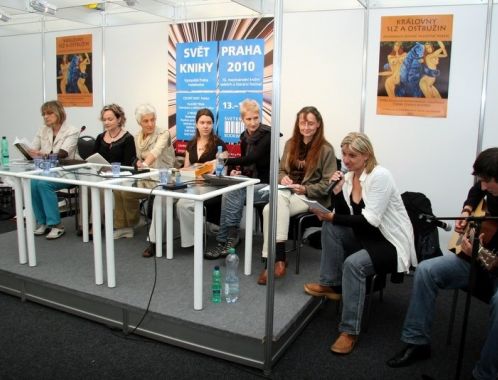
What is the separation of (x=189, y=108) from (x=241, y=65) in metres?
0.68

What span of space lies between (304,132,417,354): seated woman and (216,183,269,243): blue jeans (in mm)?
890

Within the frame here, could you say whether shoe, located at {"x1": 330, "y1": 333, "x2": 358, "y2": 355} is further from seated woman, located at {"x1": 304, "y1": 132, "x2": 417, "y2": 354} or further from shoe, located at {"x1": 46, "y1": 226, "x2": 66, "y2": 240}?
shoe, located at {"x1": 46, "y1": 226, "x2": 66, "y2": 240}

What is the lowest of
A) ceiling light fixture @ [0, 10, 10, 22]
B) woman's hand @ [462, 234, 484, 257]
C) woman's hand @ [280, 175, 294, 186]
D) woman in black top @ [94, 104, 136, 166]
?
woman's hand @ [462, 234, 484, 257]

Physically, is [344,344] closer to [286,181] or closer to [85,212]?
[286,181]

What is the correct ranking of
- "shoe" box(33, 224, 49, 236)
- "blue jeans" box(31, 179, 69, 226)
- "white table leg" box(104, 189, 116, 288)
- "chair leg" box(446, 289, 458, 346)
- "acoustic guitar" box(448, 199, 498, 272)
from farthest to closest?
"shoe" box(33, 224, 49, 236), "blue jeans" box(31, 179, 69, 226), "white table leg" box(104, 189, 116, 288), "chair leg" box(446, 289, 458, 346), "acoustic guitar" box(448, 199, 498, 272)

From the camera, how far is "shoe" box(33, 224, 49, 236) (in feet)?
12.6

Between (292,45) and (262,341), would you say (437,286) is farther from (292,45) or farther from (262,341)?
(292,45)

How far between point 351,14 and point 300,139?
1.16 meters

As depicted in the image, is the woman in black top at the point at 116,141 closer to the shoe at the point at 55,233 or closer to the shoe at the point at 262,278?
the shoe at the point at 55,233

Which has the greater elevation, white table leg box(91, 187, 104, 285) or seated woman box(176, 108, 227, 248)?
seated woman box(176, 108, 227, 248)

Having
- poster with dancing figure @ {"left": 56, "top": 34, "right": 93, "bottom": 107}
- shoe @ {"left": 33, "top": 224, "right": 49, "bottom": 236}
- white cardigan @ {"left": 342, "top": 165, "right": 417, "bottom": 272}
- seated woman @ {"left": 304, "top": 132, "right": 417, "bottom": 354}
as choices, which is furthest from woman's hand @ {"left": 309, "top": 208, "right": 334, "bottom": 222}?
poster with dancing figure @ {"left": 56, "top": 34, "right": 93, "bottom": 107}

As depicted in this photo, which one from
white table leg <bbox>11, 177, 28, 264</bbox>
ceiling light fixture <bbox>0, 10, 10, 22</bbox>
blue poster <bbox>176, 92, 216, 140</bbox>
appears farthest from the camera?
ceiling light fixture <bbox>0, 10, 10, 22</bbox>

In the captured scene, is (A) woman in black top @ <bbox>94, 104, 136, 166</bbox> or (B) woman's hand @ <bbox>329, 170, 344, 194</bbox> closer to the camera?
(B) woman's hand @ <bbox>329, 170, 344, 194</bbox>

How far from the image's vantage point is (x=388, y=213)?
2.43m
